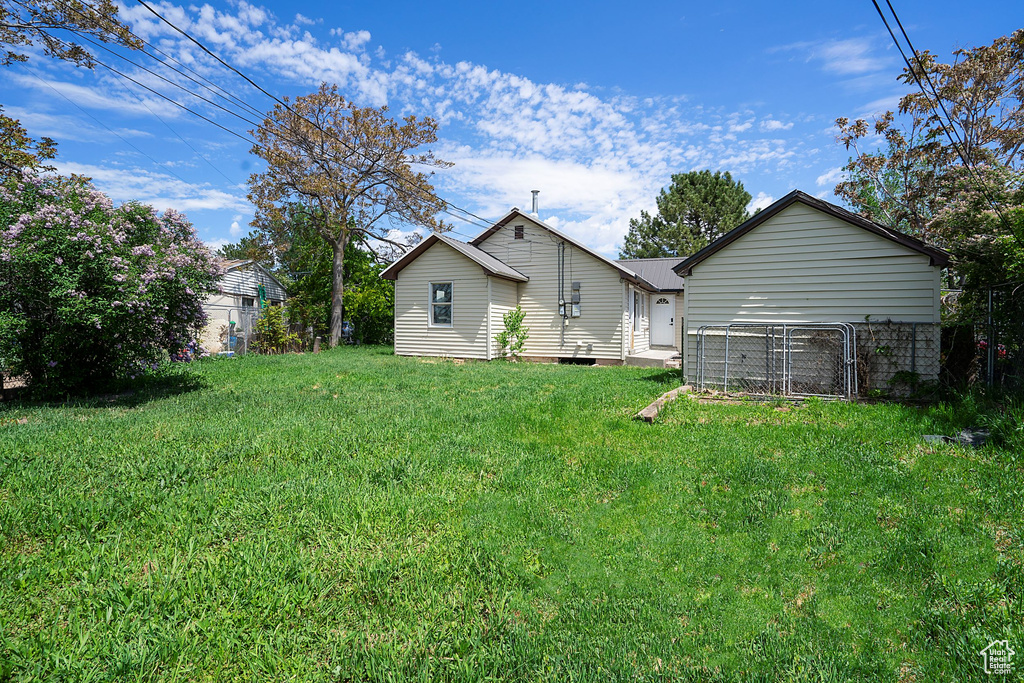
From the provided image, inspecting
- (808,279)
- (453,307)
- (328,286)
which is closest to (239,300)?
(328,286)

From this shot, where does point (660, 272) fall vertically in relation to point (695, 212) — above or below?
below

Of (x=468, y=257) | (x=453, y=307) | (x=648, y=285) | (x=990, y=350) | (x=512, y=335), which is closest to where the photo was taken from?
(x=990, y=350)

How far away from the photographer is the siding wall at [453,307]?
16312 millimetres

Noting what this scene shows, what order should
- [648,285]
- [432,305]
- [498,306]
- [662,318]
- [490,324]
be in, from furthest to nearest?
[662,318] → [648,285] → [432,305] → [498,306] → [490,324]

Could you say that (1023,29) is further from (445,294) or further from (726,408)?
(445,294)

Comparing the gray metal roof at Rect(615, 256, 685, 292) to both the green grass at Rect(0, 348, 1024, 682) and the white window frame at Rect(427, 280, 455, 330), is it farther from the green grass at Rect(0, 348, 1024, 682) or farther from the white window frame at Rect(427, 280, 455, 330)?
the green grass at Rect(0, 348, 1024, 682)

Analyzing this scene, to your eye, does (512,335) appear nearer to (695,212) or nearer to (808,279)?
(808,279)

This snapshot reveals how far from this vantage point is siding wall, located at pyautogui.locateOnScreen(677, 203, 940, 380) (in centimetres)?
854

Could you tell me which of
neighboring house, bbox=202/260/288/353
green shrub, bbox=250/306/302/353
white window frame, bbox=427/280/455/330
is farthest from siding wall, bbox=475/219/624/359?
neighboring house, bbox=202/260/288/353

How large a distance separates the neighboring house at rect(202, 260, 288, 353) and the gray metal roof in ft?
51.3

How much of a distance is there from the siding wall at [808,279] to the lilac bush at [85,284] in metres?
9.54

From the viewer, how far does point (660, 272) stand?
2270 cm

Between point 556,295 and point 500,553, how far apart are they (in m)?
14.3

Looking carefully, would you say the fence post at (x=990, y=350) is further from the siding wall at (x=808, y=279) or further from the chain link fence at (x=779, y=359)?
the chain link fence at (x=779, y=359)
